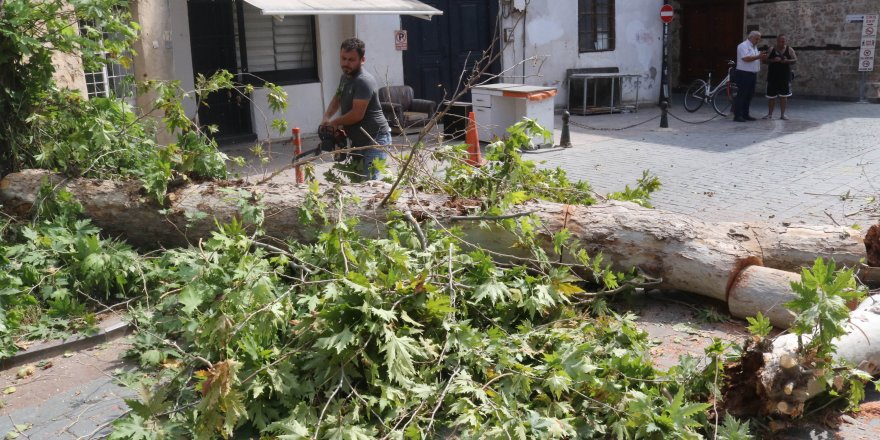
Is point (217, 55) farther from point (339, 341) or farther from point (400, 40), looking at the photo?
point (339, 341)

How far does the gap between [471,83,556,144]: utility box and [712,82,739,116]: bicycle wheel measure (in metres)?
5.60

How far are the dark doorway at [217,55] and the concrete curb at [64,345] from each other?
787 centimetres

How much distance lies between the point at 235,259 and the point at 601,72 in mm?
15242

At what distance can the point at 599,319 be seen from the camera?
509 cm

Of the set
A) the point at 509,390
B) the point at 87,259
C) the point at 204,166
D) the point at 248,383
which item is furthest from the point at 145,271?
the point at 509,390

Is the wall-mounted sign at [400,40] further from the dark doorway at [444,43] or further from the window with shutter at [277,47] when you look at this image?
the window with shutter at [277,47]

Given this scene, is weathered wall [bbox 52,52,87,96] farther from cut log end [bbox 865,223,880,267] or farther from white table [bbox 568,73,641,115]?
white table [bbox 568,73,641,115]

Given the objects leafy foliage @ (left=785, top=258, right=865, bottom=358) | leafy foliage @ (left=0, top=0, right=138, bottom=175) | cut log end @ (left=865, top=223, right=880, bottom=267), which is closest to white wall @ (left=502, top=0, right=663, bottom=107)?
leafy foliage @ (left=0, top=0, right=138, bottom=175)

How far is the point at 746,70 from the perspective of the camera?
15500 millimetres

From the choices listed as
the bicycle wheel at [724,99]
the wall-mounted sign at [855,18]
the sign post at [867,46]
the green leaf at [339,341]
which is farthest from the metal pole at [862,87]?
the green leaf at [339,341]

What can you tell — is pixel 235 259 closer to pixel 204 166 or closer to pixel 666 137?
pixel 204 166

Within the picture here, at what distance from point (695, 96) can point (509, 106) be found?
21.3 feet

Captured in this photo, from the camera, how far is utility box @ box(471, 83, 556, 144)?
12.6 metres

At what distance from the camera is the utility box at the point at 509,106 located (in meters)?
12.6
